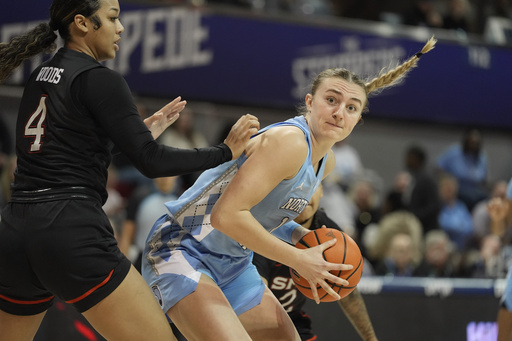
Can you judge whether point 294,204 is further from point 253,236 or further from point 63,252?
point 63,252

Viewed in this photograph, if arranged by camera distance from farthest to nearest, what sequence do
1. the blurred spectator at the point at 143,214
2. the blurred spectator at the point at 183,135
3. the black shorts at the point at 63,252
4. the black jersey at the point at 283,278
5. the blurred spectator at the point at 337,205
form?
1. the blurred spectator at the point at 337,205
2. the blurred spectator at the point at 183,135
3. the blurred spectator at the point at 143,214
4. the black jersey at the point at 283,278
5. the black shorts at the point at 63,252

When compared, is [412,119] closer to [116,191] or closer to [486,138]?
[486,138]

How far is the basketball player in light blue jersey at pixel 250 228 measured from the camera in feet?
10.3

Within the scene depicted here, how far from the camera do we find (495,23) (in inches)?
426

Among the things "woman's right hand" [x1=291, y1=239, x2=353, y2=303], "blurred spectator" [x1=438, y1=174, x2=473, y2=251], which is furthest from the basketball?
"blurred spectator" [x1=438, y1=174, x2=473, y2=251]

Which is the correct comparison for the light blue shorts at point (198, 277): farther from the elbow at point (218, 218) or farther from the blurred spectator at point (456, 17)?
the blurred spectator at point (456, 17)

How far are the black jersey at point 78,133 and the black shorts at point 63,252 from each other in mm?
84

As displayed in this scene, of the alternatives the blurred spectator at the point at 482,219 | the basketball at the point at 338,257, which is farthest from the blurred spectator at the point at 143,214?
the blurred spectator at the point at 482,219

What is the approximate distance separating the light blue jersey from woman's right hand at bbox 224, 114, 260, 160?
213mm

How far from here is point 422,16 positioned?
415 inches

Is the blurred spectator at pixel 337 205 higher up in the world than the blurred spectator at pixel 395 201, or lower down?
higher up

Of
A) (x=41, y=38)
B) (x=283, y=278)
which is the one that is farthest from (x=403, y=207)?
(x=41, y=38)

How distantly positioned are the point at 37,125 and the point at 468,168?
26.3 ft

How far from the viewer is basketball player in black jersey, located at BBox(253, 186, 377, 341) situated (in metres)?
4.35
